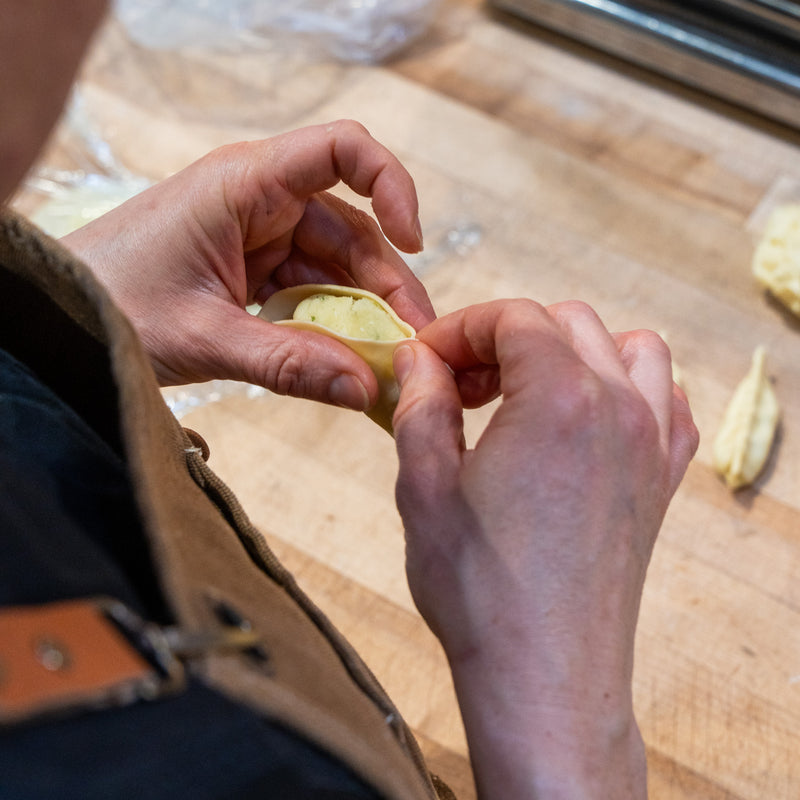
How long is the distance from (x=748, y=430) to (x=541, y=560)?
621 mm

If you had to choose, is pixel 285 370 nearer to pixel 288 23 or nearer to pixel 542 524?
pixel 542 524

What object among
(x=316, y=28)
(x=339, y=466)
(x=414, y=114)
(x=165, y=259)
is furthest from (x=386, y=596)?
(x=316, y=28)

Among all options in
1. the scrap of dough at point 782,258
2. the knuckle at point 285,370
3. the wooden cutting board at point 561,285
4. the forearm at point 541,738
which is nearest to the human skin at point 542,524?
the forearm at point 541,738

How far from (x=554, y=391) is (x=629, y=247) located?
2.63 ft

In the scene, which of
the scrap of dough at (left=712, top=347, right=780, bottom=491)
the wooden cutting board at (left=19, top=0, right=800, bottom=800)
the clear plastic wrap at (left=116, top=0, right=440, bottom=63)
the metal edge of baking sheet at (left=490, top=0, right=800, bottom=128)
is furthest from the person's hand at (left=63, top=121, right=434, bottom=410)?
the metal edge of baking sheet at (left=490, top=0, right=800, bottom=128)

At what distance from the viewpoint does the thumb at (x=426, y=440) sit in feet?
2.09

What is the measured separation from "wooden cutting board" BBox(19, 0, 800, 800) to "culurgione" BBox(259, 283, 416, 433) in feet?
0.66

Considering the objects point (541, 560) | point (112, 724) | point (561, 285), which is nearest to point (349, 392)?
point (541, 560)

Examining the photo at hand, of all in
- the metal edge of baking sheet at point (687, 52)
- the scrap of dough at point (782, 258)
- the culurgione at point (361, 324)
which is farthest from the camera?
the metal edge of baking sheet at point (687, 52)

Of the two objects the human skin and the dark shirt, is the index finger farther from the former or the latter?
the dark shirt

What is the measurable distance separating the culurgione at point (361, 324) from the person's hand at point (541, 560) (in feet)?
0.67

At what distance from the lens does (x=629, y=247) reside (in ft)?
4.43

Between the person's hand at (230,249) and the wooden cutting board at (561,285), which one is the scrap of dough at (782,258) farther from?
the person's hand at (230,249)

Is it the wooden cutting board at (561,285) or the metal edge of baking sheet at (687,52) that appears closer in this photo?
the wooden cutting board at (561,285)
